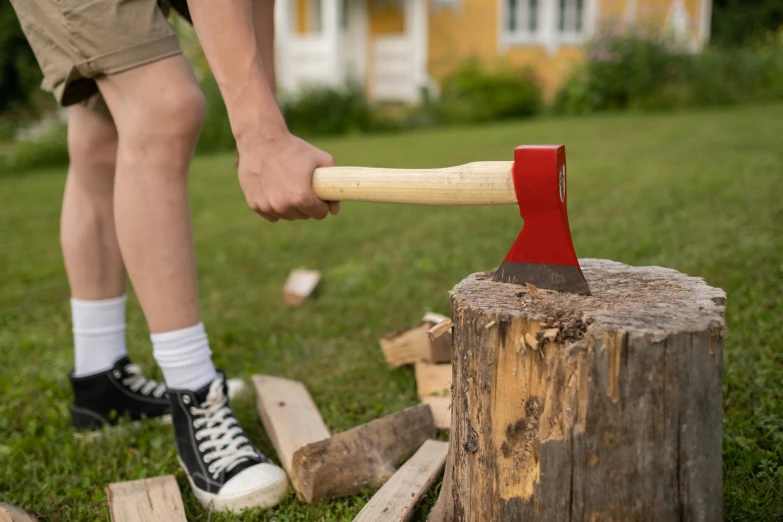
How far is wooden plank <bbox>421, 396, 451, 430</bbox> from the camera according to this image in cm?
219

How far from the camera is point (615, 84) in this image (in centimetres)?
1344

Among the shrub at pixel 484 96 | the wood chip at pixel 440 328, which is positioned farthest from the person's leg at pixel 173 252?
the shrub at pixel 484 96

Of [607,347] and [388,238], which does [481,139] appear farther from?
[607,347]

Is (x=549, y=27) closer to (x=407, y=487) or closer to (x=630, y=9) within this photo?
(x=630, y=9)

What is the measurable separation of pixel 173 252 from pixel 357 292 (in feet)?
6.25

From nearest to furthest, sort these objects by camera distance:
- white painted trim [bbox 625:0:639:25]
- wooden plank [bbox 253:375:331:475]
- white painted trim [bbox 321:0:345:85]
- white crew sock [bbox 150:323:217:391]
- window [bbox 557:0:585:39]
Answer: white crew sock [bbox 150:323:217:391], wooden plank [bbox 253:375:331:475], white painted trim [bbox 321:0:345:85], window [bbox 557:0:585:39], white painted trim [bbox 625:0:639:25]

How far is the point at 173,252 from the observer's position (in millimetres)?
1885

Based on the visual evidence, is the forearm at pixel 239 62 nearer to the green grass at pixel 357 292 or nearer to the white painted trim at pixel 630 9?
the green grass at pixel 357 292

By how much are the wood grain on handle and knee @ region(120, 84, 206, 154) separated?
1.28 feet

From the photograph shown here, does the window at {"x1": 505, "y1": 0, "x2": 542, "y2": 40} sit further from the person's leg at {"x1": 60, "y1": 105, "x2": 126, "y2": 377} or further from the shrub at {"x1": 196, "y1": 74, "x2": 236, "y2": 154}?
the person's leg at {"x1": 60, "y1": 105, "x2": 126, "y2": 377}

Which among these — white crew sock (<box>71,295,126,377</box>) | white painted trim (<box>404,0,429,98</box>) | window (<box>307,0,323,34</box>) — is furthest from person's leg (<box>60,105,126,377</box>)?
window (<box>307,0,323,34</box>)

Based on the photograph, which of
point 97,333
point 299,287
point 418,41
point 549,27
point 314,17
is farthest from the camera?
point 549,27

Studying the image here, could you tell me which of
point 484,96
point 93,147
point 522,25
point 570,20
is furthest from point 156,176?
point 570,20

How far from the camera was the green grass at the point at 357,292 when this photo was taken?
207cm
